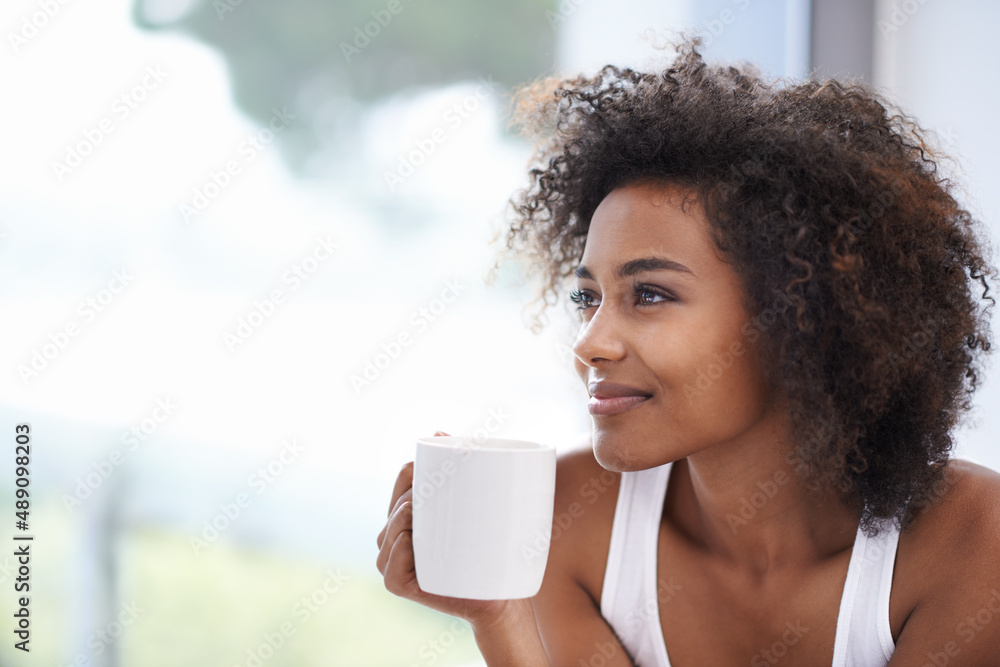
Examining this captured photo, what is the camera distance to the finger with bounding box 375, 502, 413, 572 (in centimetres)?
90

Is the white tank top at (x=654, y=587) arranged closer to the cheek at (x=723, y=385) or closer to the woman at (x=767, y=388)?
the woman at (x=767, y=388)

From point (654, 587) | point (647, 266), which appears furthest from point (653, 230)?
point (654, 587)

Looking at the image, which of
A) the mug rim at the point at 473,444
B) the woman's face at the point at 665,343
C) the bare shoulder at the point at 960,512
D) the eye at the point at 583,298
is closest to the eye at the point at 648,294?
the woman's face at the point at 665,343

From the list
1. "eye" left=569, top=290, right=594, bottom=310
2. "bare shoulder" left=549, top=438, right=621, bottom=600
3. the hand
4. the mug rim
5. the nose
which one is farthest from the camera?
"bare shoulder" left=549, top=438, right=621, bottom=600

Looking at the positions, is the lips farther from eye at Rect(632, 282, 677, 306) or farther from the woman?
eye at Rect(632, 282, 677, 306)

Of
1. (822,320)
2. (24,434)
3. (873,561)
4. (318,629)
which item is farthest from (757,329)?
(318,629)

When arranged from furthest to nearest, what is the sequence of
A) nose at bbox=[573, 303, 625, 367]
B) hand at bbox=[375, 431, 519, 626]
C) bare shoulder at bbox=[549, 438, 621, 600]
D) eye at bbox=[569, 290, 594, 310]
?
bare shoulder at bbox=[549, 438, 621, 600] < eye at bbox=[569, 290, 594, 310] < nose at bbox=[573, 303, 625, 367] < hand at bbox=[375, 431, 519, 626]

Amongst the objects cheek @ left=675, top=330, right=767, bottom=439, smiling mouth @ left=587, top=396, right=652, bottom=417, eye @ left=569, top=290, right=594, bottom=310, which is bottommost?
smiling mouth @ left=587, top=396, right=652, bottom=417

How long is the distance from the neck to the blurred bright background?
0.45 meters

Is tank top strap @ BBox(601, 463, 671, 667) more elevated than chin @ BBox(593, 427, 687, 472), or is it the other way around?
chin @ BBox(593, 427, 687, 472)

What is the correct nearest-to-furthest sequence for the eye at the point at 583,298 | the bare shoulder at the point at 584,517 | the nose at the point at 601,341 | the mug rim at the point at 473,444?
1. the mug rim at the point at 473,444
2. the nose at the point at 601,341
3. the eye at the point at 583,298
4. the bare shoulder at the point at 584,517

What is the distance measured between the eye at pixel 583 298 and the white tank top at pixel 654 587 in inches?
11.9

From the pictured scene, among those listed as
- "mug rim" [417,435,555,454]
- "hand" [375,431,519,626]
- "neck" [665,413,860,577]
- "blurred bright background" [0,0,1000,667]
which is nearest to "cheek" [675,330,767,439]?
"neck" [665,413,860,577]

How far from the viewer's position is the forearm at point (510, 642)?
100cm
